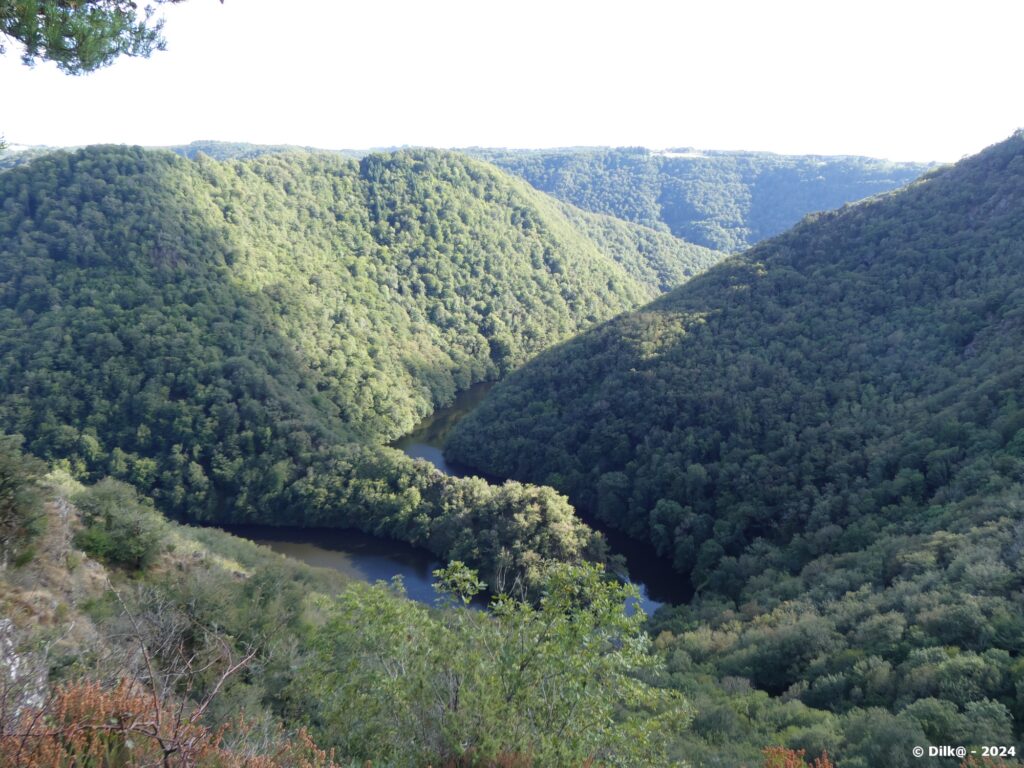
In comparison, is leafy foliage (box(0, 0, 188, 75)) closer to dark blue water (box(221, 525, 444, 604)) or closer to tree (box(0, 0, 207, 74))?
tree (box(0, 0, 207, 74))

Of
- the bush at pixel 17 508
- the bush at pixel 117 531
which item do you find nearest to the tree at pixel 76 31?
the bush at pixel 17 508

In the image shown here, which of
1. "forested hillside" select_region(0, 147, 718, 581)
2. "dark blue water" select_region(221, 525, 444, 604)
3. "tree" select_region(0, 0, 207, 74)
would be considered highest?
"tree" select_region(0, 0, 207, 74)

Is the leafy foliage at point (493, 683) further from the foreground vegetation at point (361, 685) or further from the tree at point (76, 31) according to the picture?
the tree at point (76, 31)

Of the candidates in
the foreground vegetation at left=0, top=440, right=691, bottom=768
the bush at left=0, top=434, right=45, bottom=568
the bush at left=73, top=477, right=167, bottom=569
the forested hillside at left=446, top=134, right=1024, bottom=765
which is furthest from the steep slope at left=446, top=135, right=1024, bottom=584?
the bush at left=0, top=434, right=45, bottom=568

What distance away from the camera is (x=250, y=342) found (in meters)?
61.8

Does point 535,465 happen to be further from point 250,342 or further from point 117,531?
point 117,531

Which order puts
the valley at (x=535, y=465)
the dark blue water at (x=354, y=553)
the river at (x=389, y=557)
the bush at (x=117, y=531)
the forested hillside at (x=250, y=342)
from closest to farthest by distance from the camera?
the valley at (x=535, y=465) < the bush at (x=117, y=531) < the river at (x=389, y=557) < the dark blue water at (x=354, y=553) < the forested hillside at (x=250, y=342)

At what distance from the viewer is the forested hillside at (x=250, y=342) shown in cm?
4950

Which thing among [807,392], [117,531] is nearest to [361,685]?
[117,531]

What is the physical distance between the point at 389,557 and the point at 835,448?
112 feet

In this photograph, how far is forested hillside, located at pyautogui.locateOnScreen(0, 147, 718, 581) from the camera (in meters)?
49.5

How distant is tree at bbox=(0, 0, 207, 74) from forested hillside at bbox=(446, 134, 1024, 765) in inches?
771

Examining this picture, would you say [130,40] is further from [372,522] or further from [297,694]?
[372,522]

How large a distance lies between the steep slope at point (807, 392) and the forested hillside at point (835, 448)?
0.55 feet
